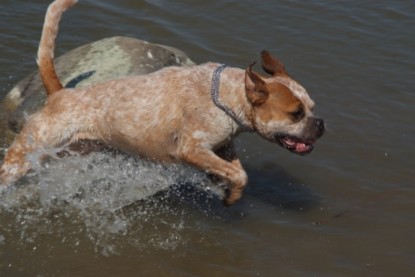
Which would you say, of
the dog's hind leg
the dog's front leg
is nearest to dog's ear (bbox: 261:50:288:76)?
the dog's front leg

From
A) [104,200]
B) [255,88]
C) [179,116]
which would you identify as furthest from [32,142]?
[255,88]

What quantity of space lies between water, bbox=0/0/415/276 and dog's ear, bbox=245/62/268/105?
128 cm

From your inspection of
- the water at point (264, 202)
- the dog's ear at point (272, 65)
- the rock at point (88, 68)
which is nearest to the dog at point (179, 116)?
the dog's ear at point (272, 65)

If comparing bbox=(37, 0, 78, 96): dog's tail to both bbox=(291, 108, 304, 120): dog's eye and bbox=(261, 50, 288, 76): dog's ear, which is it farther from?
bbox=(291, 108, 304, 120): dog's eye

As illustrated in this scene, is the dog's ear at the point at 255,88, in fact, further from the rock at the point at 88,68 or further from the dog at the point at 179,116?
the rock at the point at 88,68

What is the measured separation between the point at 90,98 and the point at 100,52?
186 cm

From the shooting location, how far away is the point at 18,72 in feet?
30.1

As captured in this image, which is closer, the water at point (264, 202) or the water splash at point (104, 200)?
the water at point (264, 202)

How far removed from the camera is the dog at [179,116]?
19.6 feet

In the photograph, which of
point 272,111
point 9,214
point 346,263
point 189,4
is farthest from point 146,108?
point 189,4

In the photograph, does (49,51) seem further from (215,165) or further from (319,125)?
(319,125)

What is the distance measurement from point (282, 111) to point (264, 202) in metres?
1.48

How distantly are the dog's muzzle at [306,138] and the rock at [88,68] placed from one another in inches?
93.9

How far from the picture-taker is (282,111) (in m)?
5.92
